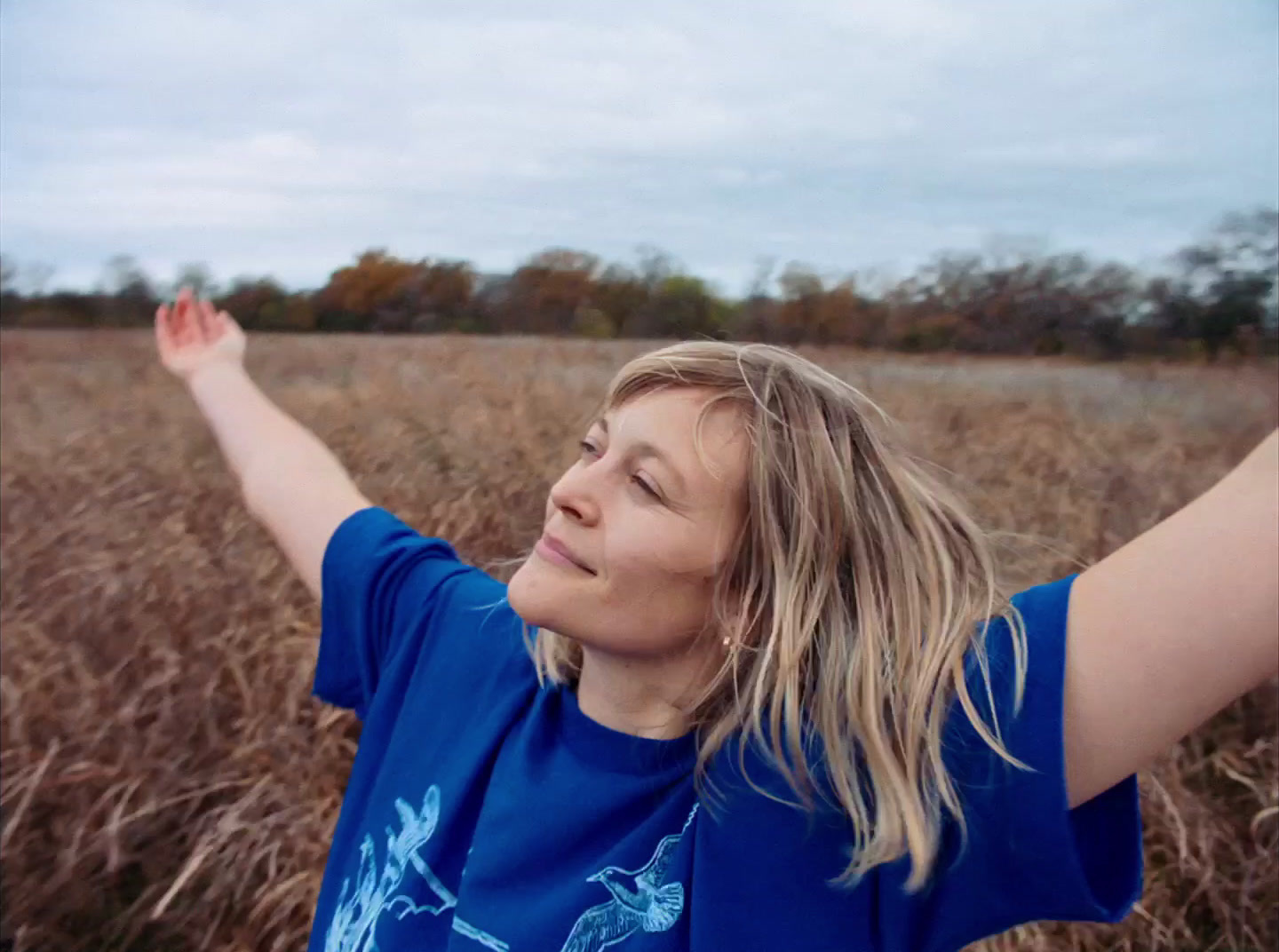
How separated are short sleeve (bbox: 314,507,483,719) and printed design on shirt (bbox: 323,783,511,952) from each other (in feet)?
0.86

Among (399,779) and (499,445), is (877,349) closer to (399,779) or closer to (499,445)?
(499,445)

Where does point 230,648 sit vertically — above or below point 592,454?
below

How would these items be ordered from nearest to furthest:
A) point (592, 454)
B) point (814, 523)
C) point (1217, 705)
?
point (1217, 705) → point (814, 523) → point (592, 454)

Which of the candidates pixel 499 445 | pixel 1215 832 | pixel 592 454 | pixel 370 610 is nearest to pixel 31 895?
pixel 370 610

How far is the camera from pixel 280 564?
3.16 m

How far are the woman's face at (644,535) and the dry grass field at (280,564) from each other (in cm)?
87

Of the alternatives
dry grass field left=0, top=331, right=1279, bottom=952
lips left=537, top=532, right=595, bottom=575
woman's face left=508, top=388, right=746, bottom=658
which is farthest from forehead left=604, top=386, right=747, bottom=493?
dry grass field left=0, top=331, right=1279, bottom=952

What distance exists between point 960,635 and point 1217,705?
219 mm

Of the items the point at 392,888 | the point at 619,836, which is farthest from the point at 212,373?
the point at 619,836

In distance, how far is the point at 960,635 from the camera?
3.38ft

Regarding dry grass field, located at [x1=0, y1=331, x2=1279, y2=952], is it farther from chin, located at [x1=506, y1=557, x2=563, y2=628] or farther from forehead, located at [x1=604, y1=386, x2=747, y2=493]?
chin, located at [x1=506, y1=557, x2=563, y2=628]

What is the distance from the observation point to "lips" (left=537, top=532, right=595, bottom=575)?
1136mm

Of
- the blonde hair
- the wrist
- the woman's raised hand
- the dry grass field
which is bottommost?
the dry grass field

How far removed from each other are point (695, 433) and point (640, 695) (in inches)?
11.7
